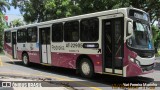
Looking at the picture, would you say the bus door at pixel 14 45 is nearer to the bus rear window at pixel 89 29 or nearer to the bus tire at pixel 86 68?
the bus tire at pixel 86 68

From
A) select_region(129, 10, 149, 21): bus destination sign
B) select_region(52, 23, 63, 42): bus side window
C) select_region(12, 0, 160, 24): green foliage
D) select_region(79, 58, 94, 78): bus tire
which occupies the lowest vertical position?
select_region(79, 58, 94, 78): bus tire

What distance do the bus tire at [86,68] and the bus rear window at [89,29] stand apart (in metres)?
0.97

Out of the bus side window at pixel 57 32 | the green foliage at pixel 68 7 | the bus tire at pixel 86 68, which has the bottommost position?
the bus tire at pixel 86 68

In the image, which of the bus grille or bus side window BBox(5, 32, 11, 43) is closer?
the bus grille

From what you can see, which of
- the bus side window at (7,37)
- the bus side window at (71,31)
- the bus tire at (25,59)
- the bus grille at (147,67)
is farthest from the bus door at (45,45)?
the bus grille at (147,67)

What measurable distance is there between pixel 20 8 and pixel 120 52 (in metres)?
28.6

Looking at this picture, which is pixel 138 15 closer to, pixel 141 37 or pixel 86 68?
pixel 141 37

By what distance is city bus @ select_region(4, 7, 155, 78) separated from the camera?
39.4 feet

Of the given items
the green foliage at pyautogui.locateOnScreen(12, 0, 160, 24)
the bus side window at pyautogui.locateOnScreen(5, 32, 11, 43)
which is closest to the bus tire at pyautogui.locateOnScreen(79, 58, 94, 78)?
the bus side window at pyautogui.locateOnScreen(5, 32, 11, 43)

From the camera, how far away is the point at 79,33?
571 inches

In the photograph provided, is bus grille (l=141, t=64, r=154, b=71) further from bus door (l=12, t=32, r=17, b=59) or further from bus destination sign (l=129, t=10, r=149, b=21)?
bus door (l=12, t=32, r=17, b=59)

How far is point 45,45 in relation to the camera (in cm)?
1764

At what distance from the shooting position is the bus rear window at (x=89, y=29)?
13.4 meters

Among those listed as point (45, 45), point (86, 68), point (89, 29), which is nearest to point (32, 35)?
point (45, 45)
